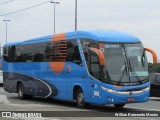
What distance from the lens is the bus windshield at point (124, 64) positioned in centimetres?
1731

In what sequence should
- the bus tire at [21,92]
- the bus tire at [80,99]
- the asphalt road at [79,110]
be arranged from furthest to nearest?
1. the bus tire at [21,92]
2. the bus tire at [80,99]
3. the asphalt road at [79,110]

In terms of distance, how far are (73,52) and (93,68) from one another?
1906 millimetres

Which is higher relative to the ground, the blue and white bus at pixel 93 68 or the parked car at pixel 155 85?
the blue and white bus at pixel 93 68

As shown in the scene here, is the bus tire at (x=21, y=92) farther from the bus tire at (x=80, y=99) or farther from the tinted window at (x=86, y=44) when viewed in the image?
the tinted window at (x=86, y=44)

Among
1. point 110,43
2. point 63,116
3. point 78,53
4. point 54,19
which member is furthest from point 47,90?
point 54,19

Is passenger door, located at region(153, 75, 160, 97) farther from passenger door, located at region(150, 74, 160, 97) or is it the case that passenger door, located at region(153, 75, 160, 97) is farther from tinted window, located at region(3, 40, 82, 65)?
tinted window, located at region(3, 40, 82, 65)

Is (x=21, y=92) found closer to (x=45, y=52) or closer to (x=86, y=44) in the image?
(x=45, y=52)

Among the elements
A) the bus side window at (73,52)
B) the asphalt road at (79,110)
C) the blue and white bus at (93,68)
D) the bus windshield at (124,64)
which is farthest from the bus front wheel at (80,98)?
the bus windshield at (124,64)

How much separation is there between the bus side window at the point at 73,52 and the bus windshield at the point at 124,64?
5.40ft

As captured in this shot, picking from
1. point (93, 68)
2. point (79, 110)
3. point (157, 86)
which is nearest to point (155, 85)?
point (157, 86)

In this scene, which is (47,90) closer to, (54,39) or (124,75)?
(54,39)

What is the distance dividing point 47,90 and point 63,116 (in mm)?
7776

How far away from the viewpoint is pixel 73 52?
19422 mm

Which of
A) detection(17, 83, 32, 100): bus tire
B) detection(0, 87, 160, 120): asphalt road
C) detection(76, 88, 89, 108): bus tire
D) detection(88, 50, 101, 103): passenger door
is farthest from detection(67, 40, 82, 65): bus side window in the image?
detection(17, 83, 32, 100): bus tire
